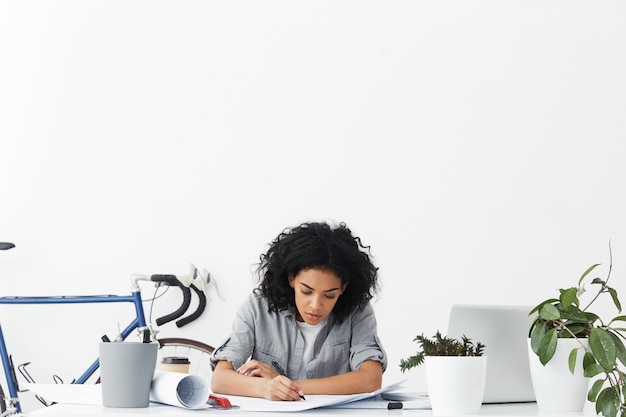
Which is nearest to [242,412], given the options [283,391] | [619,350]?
[283,391]

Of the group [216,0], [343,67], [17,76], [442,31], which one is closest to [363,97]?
[343,67]

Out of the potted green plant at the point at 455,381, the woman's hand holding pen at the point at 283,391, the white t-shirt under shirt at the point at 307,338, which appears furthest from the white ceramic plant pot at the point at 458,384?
the white t-shirt under shirt at the point at 307,338

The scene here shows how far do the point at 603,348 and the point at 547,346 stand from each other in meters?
0.08

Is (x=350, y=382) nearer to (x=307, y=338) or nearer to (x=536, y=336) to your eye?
(x=307, y=338)

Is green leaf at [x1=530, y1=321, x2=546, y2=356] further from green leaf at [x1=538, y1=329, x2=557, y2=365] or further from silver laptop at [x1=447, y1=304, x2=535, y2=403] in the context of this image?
silver laptop at [x1=447, y1=304, x2=535, y2=403]

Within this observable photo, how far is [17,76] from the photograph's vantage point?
348 centimetres

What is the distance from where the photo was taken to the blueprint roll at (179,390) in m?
1.19

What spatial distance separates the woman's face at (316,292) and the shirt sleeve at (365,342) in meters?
0.14

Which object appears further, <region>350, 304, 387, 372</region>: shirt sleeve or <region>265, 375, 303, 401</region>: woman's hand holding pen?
<region>350, 304, 387, 372</region>: shirt sleeve

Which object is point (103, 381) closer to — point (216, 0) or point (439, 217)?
point (439, 217)

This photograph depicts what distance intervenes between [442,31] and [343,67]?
1.36ft

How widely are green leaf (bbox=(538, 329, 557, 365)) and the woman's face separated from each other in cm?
73

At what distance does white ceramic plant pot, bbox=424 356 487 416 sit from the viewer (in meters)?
1.19

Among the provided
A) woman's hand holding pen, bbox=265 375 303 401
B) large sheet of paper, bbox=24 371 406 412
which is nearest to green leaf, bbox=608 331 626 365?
large sheet of paper, bbox=24 371 406 412
